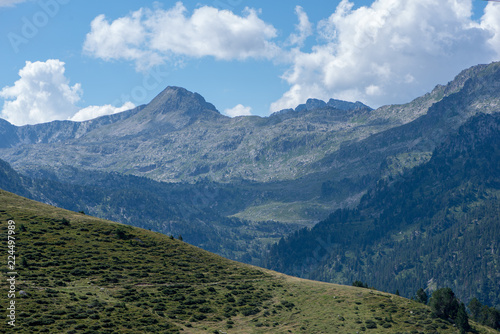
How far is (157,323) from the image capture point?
97.1m

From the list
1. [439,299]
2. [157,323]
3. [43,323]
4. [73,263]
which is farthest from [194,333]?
[439,299]

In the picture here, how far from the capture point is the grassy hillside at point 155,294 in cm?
9391

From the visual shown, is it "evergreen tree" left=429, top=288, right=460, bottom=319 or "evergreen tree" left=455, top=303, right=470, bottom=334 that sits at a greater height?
"evergreen tree" left=429, top=288, right=460, bottom=319

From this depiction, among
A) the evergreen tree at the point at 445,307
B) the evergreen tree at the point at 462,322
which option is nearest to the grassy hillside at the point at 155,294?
the evergreen tree at the point at 462,322

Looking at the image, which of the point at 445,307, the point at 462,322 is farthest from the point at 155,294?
the point at 462,322

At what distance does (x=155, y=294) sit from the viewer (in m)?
113

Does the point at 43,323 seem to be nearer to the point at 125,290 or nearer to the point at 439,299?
the point at 125,290

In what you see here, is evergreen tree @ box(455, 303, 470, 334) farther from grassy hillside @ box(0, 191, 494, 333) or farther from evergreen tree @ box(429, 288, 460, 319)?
evergreen tree @ box(429, 288, 460, 319)

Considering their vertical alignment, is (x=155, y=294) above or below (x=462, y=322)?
below

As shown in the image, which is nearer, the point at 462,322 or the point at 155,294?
the point at 462,322

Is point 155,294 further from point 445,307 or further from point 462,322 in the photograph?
point 462,322

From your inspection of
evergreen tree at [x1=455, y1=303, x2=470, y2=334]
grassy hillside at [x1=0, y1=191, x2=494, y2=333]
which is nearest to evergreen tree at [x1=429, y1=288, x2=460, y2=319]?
grassy hillside at [x1=0, y1=191, x2=494, y2=333]

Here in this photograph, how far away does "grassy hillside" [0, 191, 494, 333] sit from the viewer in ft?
308

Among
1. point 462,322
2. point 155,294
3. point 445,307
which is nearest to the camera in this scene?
point 462,322
